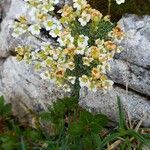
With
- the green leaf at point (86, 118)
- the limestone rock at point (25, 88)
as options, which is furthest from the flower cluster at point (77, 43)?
the limestone rock at point (25, 88)

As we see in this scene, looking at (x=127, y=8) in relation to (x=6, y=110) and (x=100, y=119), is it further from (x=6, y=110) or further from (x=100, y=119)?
(x=6, y=110)

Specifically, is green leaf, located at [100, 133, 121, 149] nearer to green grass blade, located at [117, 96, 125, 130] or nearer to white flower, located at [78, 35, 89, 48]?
green grass blade, located at [117, 96, 125, 130]

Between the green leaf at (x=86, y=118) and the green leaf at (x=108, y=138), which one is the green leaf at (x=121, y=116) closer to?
the green leaf at (x=108, y=138)

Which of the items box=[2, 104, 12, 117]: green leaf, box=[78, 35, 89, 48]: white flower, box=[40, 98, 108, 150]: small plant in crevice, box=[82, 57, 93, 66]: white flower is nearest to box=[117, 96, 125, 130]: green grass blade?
box=[40, 98, 108, 150]: small plant in crevice

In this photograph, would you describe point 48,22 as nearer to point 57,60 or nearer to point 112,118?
point 57,60

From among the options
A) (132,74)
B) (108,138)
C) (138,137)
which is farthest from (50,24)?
(138,137)

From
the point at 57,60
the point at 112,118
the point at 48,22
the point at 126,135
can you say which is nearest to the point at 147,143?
the point at 126,135
